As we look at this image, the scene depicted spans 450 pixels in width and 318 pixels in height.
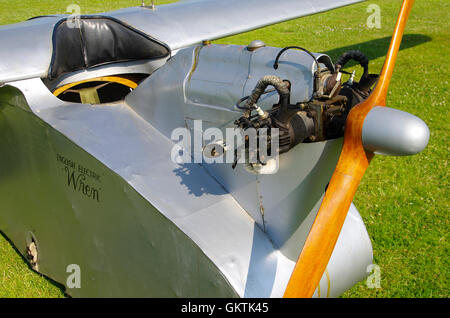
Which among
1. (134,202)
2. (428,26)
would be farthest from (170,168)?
(428,26)

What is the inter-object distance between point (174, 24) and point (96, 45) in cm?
105

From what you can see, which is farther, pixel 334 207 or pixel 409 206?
pixel 409 206

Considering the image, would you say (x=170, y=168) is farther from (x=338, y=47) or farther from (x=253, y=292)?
(x=338, y=47)

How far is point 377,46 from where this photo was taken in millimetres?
10109

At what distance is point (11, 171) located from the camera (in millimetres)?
3668

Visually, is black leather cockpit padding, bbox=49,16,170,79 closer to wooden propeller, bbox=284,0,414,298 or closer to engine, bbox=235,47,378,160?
engine, bbox=235,47,378,160

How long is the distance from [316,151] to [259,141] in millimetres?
388

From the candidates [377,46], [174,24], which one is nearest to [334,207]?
[174,24]

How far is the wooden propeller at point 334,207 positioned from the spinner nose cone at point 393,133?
0.14 feet

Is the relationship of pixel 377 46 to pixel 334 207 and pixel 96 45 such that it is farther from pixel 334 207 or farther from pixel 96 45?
pixel 334 207

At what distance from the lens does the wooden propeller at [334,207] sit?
1.87 metres

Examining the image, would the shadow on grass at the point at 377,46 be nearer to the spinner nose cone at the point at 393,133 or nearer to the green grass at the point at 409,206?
the green grass at the point at 409,206

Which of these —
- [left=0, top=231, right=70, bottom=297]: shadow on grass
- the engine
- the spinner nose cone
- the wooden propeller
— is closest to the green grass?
[left=0, top=231, right=70, bottom=297]: shadow on grass
